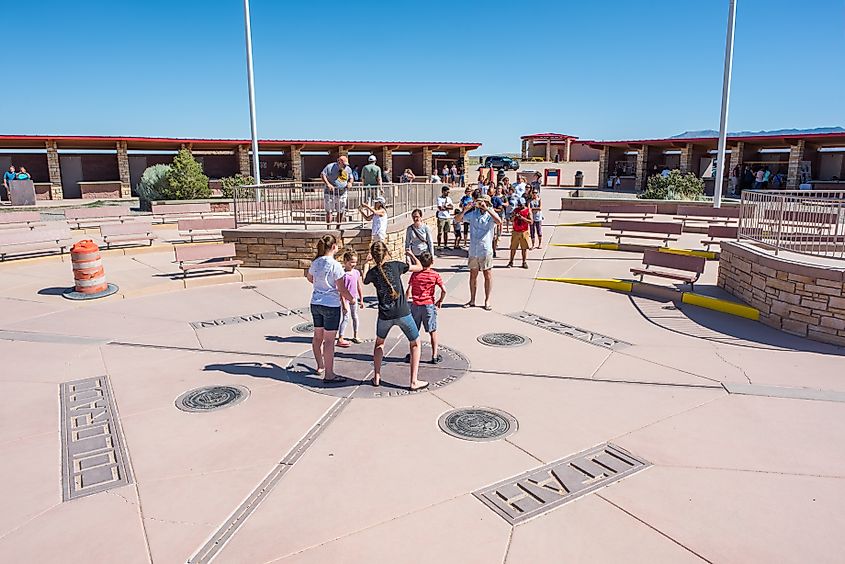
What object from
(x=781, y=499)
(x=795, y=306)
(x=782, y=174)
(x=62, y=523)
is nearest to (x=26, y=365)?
(x=62, y=523)

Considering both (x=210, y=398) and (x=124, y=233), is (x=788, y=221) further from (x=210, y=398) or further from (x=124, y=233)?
(x=124, y=233)

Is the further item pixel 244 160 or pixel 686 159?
pixel 244 160

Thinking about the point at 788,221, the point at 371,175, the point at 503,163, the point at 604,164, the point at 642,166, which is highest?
the point at 503,163

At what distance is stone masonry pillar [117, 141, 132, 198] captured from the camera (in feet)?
95.2

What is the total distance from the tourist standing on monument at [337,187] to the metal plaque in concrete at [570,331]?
17.1 ft

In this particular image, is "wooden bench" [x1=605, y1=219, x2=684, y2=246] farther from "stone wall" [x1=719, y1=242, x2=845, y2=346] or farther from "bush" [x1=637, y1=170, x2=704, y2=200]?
"bush" [x1=637, y1=170, x2=704, y2=200]

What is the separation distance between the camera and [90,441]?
514cm

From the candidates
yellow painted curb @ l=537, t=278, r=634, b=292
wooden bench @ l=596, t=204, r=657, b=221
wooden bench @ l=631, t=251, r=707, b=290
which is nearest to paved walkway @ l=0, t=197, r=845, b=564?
wooden bench @ l=631, t=251, r=707, b=290

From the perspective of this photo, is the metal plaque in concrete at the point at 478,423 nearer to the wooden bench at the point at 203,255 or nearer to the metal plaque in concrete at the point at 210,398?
the metal plaque in concrete at the point at 210,398

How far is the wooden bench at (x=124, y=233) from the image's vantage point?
14593mm

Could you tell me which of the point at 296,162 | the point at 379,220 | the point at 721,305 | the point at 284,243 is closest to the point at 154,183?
the point at 296,162

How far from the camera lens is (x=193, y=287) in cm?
1138

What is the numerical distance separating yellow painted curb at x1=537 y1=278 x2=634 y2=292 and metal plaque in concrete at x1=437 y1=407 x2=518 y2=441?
6419mm

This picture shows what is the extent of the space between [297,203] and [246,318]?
574 cm
